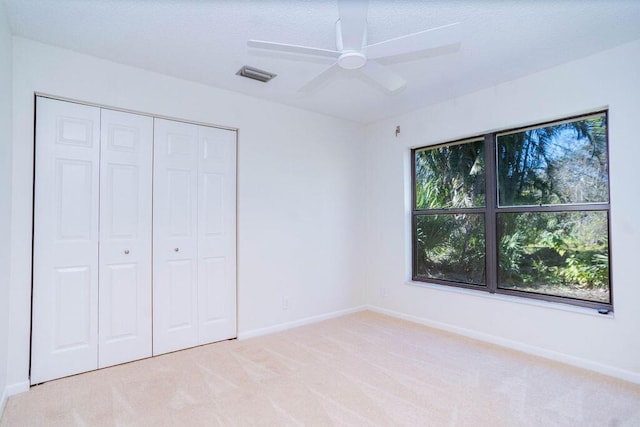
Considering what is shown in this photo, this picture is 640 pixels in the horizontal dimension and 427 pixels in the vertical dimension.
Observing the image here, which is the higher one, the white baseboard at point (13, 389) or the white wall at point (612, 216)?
the white wall at point (612, 216)

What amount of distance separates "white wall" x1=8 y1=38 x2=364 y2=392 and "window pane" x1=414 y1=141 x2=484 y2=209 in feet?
2.83

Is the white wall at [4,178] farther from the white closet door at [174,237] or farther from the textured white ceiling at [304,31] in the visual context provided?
the white closet door at [174,237]

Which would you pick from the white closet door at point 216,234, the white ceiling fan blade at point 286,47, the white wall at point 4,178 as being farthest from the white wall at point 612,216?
the white wall at point 4,178

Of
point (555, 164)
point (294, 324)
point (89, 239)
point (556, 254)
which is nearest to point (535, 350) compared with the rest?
point (556, 254)

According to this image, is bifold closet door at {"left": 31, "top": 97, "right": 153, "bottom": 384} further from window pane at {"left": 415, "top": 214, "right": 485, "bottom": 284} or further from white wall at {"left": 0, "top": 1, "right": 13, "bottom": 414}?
window pane at {"left": 415, "top": 214, "right": 485, "bottom": 284}

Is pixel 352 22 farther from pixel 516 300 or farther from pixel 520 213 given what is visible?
pixel 516 300

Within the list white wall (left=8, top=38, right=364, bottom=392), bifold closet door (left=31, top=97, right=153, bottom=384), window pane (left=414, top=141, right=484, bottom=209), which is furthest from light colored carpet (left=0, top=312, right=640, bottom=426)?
window pane (left=414, top=141, right=484, bottom=209)

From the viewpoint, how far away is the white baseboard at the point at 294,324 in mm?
3586

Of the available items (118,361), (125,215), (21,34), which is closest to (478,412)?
(118,361)

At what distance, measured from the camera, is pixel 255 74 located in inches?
122

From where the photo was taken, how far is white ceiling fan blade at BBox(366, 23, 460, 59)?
73.7 inches

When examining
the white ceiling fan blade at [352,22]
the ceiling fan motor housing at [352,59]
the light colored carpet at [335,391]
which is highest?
the white ceiling fan blade at [352,22]

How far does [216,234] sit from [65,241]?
122 centimetres

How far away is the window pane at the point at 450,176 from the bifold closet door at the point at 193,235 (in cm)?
228
